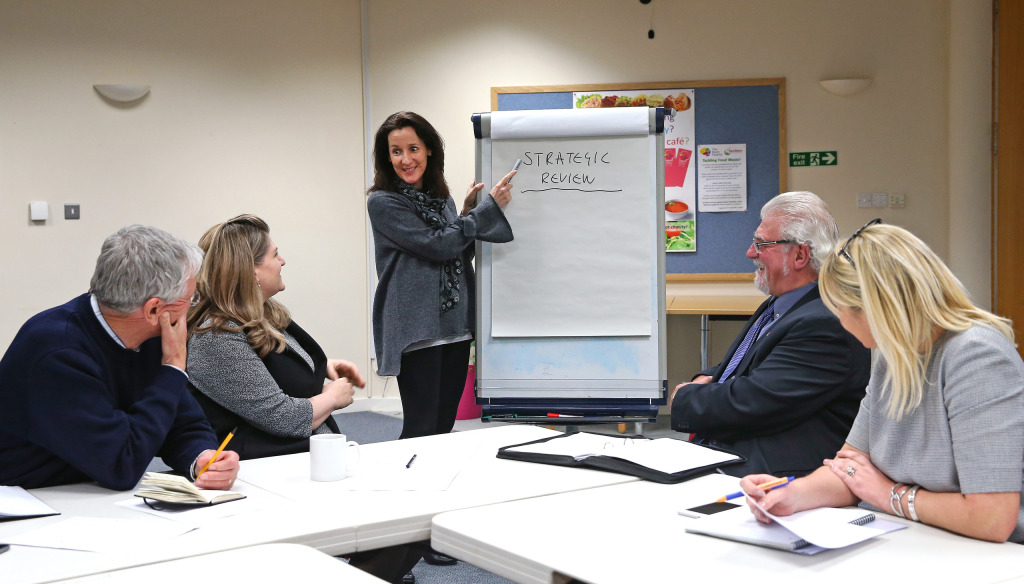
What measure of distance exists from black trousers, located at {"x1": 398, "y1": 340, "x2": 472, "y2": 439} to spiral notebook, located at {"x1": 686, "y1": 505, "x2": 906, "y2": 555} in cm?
159

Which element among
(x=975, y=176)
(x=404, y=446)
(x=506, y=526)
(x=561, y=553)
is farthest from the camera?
(x=975, y=176)

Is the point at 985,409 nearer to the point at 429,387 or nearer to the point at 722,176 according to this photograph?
the point at 429,387

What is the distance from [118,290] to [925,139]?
4969 mm

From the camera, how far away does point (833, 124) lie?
209 inches

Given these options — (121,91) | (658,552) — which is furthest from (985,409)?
(121,91)

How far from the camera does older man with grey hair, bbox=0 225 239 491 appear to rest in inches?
64.1

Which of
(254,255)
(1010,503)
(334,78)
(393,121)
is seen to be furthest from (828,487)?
(334,78)

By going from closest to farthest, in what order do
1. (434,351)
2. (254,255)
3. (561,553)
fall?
(561,553)
(254,255)
(434,351)

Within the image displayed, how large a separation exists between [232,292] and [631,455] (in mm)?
1178

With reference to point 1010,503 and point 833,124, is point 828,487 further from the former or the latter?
point 833,124

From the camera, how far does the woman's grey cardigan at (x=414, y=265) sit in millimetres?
2848

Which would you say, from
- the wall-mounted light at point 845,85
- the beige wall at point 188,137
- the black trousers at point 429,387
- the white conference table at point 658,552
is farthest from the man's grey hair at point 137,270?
the wall-mounted light at point 845,85

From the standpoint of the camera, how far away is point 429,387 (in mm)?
2906

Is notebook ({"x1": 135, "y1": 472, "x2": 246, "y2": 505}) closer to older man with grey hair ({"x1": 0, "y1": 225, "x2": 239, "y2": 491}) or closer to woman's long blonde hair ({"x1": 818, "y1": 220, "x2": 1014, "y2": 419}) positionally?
older man with grey hair ({"x1": 0, "y1": 225, "x2": 239, "y2": 491})
